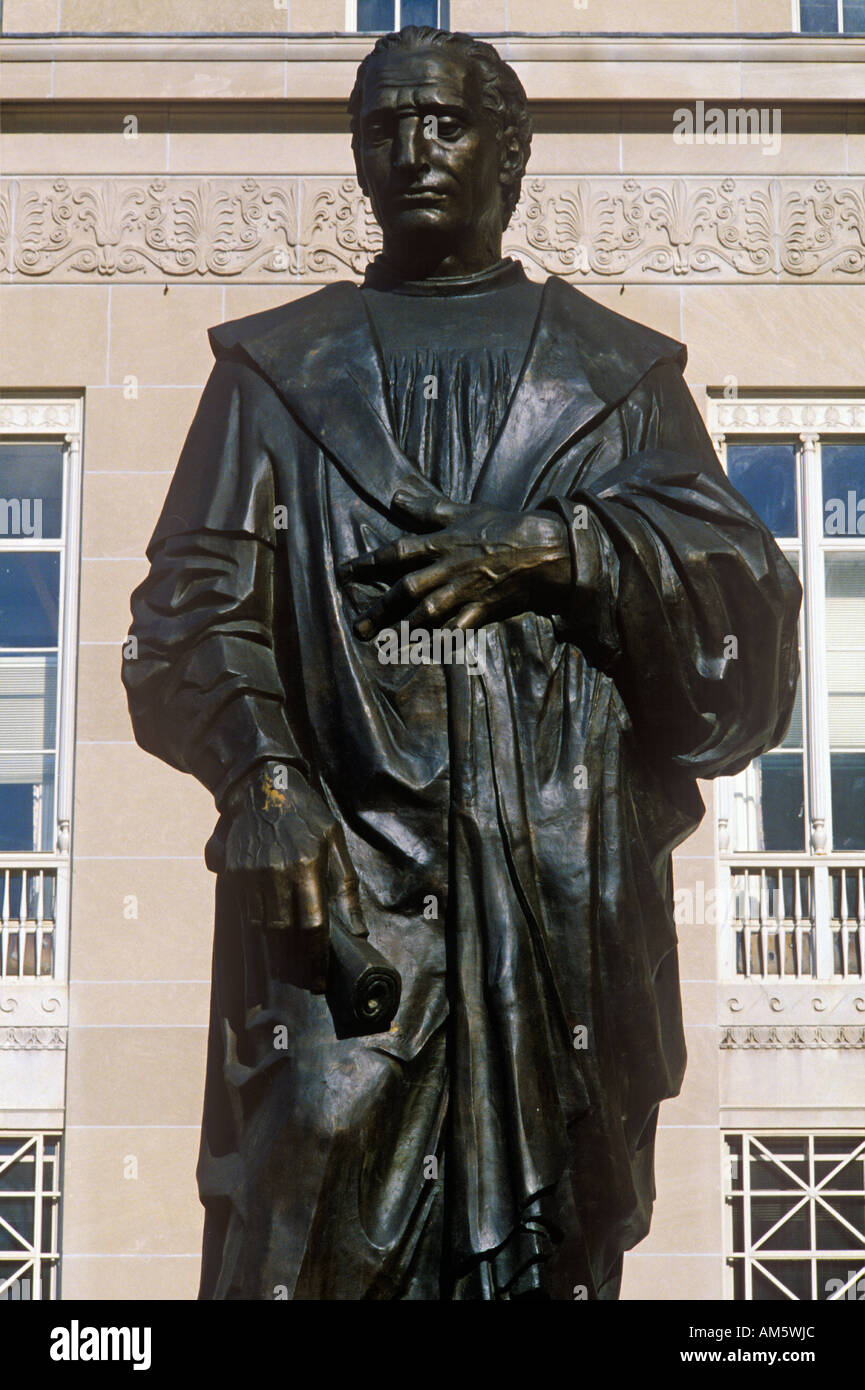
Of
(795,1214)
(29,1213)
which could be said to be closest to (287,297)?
(29,1213)

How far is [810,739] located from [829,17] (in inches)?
200

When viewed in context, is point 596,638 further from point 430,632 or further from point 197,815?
point 197,815

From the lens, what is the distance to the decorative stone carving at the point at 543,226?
52.0ft

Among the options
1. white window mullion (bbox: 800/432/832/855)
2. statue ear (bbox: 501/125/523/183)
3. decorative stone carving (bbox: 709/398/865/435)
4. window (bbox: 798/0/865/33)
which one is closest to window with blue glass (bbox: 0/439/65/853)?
decorative stone carving (bbox: 709/398/865/435)

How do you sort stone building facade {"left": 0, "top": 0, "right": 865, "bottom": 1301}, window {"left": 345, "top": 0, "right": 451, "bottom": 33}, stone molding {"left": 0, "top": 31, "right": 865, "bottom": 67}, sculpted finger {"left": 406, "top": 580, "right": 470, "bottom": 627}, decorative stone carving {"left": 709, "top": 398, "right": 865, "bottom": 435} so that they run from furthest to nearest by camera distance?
window {"left": 345, "top": 0, "right": 451, "bottom": 33}, decorative stone carving {"left": 709, "top": 398, "right": 865, "bottom": 435}, stone molding {"left": 0, "top": 31, "right": 865, "bottom": 67}, stone building facade {"left": 0, "top": 0, "right": 865, "bottom": 1301}, sculpted finger {"left": 406, "top": 580, "right": 470, "bottom": 627}

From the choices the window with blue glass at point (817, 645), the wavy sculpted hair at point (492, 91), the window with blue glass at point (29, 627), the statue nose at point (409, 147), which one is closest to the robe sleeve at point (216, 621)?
the statue nose at point (409, 147)

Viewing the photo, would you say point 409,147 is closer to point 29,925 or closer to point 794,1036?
point 794,1036

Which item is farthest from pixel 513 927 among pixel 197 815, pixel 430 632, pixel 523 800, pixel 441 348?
pixel 197 815

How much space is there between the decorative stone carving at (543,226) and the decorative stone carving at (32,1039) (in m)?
4.99

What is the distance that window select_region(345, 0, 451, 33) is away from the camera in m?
16.2

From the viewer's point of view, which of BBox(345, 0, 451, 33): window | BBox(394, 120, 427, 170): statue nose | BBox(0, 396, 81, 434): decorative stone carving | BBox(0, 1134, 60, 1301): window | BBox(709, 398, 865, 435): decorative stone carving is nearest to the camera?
BBox(394, 120, 427, 170): statue nose

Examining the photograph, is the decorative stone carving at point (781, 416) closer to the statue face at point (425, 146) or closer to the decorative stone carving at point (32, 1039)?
the decorative stone carving at point (32, 1039)

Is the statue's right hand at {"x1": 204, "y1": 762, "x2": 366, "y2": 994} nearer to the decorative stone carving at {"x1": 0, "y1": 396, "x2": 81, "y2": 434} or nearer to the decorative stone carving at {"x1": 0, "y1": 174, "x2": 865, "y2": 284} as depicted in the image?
the decorative stone carving at {"x1": 0, "y1": 174, "x2": 865, "y2": 284}

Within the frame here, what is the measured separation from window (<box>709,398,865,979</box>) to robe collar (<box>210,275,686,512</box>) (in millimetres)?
11446
